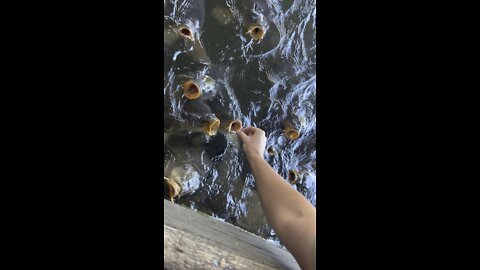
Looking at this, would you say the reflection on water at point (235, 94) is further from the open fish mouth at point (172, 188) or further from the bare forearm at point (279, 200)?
the bare forearm at point (279, 200)

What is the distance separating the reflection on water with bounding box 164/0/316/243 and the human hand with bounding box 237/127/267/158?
0.07 metres

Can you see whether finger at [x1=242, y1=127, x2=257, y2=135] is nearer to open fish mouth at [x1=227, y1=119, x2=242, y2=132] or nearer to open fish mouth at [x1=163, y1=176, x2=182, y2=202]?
open fish mouth at [x1=227, y1=119, x2=242, y2=132]

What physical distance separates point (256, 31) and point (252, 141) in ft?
1.89

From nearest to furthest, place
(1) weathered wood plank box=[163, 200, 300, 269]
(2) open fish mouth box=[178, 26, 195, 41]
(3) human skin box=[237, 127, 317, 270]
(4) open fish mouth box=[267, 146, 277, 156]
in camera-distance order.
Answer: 1. (1) weathered wood plank box=[163, 200, 300, 269]
2. (3) human skin box=[237, 127, 317, 270]
3. (2) open fish mouth box=[178, 26, 195, 41]
4. (4) open fish mouth box=[267, 146, 277, 156]

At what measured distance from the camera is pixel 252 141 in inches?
65.2

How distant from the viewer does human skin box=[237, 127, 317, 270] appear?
3.12 ft

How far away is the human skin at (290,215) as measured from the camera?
3.12 feet

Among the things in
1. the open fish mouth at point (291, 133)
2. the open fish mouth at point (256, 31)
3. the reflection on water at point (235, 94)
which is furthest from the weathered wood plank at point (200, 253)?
the open fish mouth at point (256, 31)

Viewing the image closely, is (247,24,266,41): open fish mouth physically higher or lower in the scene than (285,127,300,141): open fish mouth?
higher

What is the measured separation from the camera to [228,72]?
6.01 ft

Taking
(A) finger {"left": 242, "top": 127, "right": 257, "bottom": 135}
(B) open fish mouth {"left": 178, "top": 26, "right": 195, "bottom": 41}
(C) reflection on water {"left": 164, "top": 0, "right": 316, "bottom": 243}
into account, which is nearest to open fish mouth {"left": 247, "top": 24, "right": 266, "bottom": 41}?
(C) reflection on water {"left": 164, "top": 0, "right": 316, "bottom": 243}
